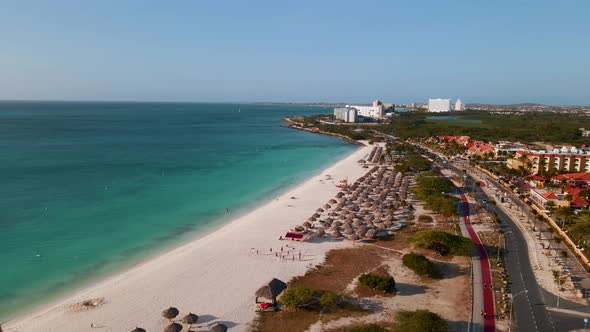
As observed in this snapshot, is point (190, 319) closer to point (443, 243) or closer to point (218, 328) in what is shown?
point (218, 328)

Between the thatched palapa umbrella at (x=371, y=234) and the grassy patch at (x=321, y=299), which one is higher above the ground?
the thatched palapa umbrella at (x=371, y=234)

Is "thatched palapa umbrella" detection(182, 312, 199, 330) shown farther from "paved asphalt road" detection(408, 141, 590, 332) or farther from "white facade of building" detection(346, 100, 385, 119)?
"white facade of building" detection(346, 100, 385, 119)

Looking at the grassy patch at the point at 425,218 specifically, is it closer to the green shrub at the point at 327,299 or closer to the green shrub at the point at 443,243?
the green shrub at the point at 443,243

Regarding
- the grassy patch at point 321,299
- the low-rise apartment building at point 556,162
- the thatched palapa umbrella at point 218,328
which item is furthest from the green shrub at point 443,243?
the low-rise apartment building at point 556,162

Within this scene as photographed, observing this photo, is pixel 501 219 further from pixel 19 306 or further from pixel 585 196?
pixel 19 306

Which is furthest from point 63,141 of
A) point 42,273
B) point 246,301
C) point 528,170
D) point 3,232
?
point 528,170

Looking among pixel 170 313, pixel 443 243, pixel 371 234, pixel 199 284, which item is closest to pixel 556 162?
pixel 443 243

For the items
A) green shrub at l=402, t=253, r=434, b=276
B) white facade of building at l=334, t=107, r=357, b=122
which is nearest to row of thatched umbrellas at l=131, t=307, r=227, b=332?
green shrub at l=402, t=253, r=434, b=276
